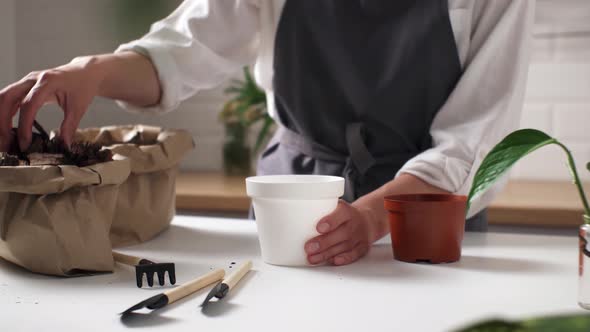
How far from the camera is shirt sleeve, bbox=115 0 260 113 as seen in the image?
120 cm

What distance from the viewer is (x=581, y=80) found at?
2.05 meters

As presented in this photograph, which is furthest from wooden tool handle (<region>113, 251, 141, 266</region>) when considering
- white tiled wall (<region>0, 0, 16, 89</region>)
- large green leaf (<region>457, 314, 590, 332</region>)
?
white tiled wall (<region>0, 0, 16, 89</region>)

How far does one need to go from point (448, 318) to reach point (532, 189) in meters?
1.41

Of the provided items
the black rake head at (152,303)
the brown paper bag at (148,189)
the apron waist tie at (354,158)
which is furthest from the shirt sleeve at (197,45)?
the black rake head at (152,303)

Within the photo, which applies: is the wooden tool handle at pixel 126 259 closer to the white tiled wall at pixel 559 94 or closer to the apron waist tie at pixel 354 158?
the apron waist tie at pixel 354 158

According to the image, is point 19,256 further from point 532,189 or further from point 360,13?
point 532,189

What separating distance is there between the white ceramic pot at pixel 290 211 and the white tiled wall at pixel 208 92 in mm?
1462

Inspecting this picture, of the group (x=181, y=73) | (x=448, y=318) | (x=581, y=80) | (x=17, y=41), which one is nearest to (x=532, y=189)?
(x=581, y=80)

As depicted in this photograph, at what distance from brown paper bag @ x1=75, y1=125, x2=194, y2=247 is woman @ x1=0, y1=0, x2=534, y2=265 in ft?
0.44

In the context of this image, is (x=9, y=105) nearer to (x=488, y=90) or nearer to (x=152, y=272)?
(x=152, y=272)

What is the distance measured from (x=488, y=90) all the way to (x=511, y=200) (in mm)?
623

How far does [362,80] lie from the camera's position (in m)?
1.27

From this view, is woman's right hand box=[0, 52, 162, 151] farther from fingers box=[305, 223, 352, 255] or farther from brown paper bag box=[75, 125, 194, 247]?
fingers box=[305, 223, 352, 255]

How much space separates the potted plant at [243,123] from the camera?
2127 mm
